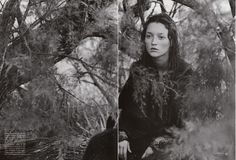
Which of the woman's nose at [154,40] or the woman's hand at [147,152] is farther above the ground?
the woman's nose at [154,40]

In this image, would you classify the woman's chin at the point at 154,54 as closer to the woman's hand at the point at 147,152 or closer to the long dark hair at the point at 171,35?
the long dark hair at the point at 171,35

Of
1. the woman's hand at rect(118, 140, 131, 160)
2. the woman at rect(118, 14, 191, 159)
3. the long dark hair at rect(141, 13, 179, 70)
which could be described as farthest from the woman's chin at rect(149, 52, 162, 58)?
the woman's hand at rect(118, 140, 131, 160)

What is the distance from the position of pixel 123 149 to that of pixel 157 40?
3.20 ft

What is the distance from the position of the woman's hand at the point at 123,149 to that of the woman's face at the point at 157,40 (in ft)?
2.58

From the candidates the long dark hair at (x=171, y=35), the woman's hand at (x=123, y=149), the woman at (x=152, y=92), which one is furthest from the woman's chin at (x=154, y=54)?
the woman's hand at (x=123, y=149)

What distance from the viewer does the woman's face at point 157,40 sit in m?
3.27

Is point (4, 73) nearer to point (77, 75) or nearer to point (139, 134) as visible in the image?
point (77, 75)

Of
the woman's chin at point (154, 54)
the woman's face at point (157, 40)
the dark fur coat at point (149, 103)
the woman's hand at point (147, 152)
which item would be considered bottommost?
the woman's hand at point (147, 152)

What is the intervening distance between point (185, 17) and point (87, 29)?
0.84 m

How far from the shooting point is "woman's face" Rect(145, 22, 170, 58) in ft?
10.7

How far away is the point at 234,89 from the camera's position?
3.04 m

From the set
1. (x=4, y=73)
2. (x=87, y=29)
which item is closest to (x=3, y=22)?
(x=4, y=73)

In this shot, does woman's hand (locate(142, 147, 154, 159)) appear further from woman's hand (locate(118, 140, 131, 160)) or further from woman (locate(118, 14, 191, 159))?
woman's hand (locate(118, 140, 131, 160))

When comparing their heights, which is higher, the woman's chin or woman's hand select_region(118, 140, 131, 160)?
the woman's chin
